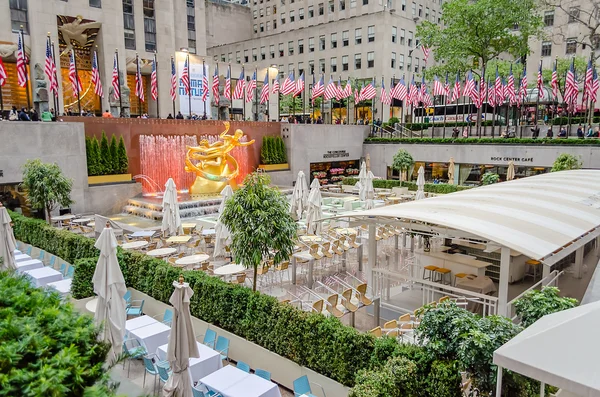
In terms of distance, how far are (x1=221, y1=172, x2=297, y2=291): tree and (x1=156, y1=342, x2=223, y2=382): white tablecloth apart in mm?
2514

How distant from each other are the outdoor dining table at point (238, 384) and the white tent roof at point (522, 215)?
5.05 m

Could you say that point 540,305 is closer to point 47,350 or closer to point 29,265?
point 47,350

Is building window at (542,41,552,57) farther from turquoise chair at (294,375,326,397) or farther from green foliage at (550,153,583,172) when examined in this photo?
turquoise chair at (294,375,326,397)

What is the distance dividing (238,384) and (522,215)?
8.27 meters

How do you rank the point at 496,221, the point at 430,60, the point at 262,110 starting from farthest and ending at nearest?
1. the point at 430,60
2. the point at 262,110
3. the point at 496,221

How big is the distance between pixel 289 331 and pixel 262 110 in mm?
46315

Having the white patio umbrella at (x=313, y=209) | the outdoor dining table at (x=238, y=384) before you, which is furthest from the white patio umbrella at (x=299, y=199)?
the outdoor dining table at (x=238, y=384)

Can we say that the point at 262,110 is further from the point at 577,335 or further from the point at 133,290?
the point at 577,335

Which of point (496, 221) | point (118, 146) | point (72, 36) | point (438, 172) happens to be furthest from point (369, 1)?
point (496, 221)

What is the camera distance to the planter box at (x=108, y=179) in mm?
25825

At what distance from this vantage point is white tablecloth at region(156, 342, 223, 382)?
8781 mm

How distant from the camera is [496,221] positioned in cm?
1070

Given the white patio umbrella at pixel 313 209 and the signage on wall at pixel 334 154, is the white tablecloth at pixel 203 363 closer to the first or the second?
the white patio umbrella at pixel 313 209

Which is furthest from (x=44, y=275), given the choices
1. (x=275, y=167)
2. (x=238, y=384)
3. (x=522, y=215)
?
(x=275, y=167)
